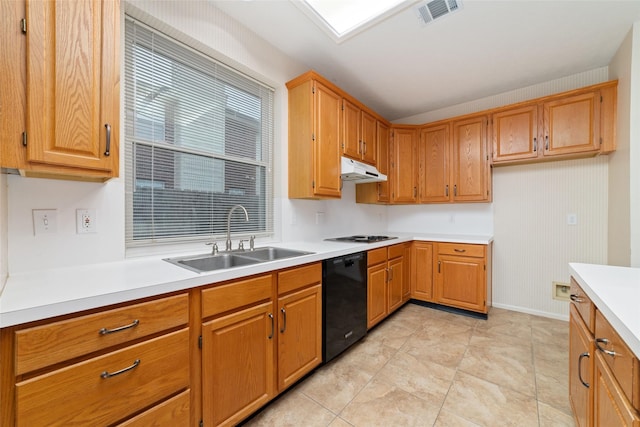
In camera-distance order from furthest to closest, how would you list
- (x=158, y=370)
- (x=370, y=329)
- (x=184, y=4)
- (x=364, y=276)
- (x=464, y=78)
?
(x=464, y=78) < (x=370, y=329) < (x=364, y=276) < (x=184, y=4) < (x=158, y=370)

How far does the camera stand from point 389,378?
183 cm

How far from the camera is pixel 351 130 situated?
270cm

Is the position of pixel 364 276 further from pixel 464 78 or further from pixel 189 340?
pixel 464 78

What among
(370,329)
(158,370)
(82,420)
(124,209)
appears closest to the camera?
(82,420)

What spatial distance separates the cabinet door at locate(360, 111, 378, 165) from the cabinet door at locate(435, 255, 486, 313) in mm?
1423

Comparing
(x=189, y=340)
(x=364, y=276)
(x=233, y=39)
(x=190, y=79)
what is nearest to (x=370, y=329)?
(x=364, y=276)

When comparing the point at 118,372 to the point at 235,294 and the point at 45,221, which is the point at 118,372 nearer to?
the point at 235,294

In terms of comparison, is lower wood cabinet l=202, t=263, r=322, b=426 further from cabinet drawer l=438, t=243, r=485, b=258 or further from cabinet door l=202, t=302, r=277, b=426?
cabinet drawer l=438, t=243, r=485, b=258

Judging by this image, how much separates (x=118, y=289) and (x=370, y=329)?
216cm

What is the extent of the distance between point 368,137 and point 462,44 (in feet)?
3.84

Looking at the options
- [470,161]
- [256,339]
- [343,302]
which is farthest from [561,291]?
[256,339]

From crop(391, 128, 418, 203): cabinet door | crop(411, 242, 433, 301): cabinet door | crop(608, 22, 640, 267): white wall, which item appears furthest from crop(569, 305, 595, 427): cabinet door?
crop(391, 128, 418, 203): cabinet door

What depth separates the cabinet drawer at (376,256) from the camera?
237 cm

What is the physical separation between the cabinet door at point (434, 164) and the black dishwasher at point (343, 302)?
163cm
